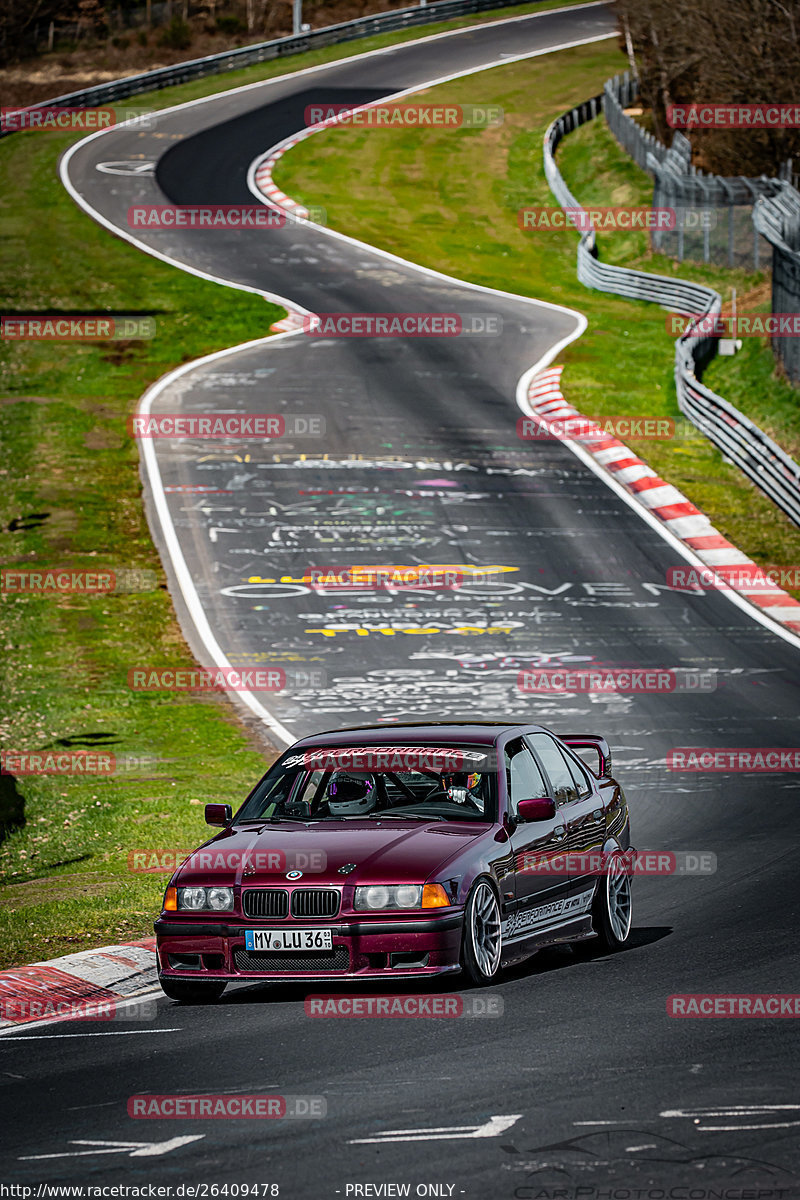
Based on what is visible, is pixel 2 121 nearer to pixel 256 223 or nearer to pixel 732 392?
pixel 256 223

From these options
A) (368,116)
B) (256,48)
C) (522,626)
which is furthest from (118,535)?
(256,48)

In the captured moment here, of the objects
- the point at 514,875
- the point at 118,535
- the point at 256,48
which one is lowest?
the point at 118,535

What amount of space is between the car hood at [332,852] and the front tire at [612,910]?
120cm

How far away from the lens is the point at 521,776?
996cm

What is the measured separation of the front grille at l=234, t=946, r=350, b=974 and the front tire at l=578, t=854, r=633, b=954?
220cm

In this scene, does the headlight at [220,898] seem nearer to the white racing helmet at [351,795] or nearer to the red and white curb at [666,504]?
the white racing helmet at [351,795]

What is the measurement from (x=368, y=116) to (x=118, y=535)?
4183 centimetres

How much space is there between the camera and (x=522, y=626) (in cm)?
2322

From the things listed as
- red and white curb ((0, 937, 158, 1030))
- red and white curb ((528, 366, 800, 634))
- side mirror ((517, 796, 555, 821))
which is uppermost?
side mirror ((517, 796, 555, 821))

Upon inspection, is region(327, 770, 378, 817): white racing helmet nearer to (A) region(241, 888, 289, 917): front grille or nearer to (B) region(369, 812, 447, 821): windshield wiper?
(B) region(369, 812, 447, 821): windshield wiper

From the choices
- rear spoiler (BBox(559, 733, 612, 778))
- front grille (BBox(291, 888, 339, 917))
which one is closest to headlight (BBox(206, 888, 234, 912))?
front grille (BBox(291, 888, 339, 917))

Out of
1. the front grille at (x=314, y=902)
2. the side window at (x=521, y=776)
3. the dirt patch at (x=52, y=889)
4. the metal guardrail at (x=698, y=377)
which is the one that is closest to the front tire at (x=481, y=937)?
the front grille at (x=314, y=902)

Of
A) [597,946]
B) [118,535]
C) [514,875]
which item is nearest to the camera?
[514,875]

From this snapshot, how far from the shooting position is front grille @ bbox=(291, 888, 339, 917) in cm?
848
